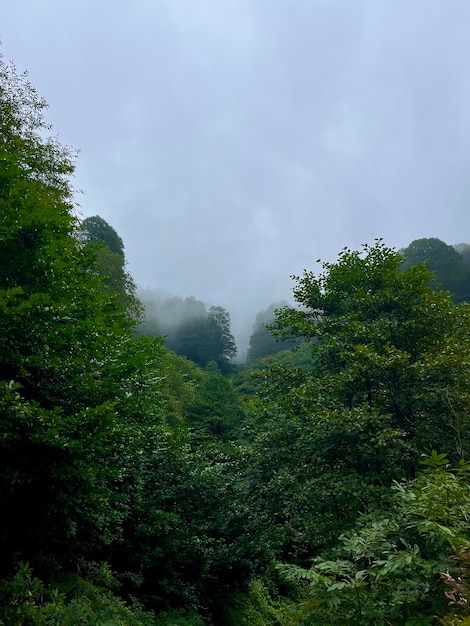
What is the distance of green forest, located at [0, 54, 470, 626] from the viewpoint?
14.0ft

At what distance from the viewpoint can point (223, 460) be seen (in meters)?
13.2

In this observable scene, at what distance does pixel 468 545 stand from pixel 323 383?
276 inches

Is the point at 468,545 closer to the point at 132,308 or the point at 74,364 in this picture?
the point at 74,364

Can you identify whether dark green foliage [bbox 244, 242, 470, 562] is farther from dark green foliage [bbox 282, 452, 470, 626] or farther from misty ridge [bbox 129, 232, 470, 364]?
misty ridge [bbox 129, 232, 470, 364]

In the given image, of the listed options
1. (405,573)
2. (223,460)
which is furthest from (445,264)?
(405,573)

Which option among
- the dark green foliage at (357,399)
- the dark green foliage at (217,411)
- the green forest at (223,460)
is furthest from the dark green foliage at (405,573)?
the dark green foliage at (217,411)

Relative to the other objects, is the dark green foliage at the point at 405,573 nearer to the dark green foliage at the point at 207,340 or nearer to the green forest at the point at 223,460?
the green forest at the point at 223,460

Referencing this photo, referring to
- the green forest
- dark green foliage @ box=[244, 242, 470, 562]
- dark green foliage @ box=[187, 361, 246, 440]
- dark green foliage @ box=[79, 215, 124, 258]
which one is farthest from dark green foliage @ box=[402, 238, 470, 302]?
the green forest

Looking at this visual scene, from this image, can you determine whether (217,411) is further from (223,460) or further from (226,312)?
(226,312)

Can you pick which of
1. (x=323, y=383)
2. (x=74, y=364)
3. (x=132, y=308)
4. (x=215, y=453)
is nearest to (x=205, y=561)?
(x=215, y=453)

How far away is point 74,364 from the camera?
622 centimetres

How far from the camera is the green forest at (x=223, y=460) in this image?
168 inches

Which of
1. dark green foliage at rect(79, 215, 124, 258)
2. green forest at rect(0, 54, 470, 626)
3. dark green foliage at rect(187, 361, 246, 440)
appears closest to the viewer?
green forest at rect(0, 54, 470, 626)

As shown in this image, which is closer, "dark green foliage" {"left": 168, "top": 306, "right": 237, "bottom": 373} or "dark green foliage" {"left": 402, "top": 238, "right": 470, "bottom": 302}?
"dark green foliage" {"left": 402, "top": 238, "right": 470, "bottom": 302}
